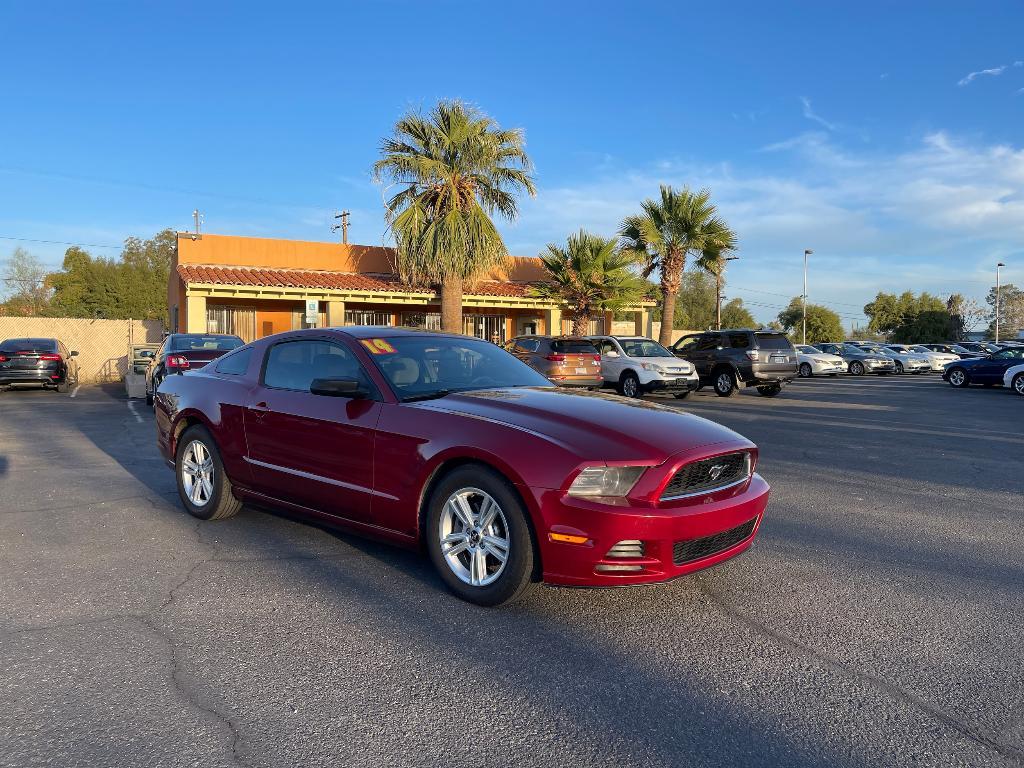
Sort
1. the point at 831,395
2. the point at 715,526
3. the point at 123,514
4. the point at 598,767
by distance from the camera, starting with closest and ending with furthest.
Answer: the point at 598,767, the point at 715,526, the point at 123,514, the point at 831,395

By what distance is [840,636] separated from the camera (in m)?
3.72

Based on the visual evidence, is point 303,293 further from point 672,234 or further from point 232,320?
point 672,234

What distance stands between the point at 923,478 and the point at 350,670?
689 cm

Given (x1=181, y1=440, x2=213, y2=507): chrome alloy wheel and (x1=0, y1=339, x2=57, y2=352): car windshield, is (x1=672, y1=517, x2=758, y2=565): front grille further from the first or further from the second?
(x1=0, y1=339, x2=57, y2=352): car windshield

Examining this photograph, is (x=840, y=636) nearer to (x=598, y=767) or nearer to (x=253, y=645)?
(x=598, y=767)

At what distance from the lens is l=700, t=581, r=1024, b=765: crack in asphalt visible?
2.71 metres

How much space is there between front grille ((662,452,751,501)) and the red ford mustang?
0.4 inches

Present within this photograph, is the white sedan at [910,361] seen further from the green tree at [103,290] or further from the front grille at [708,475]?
the green tree at [103,290]

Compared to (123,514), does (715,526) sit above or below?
above

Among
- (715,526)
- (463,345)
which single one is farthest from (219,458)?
(715,526)

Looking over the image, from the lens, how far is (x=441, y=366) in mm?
5113

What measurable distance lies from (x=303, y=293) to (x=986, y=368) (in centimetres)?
2077

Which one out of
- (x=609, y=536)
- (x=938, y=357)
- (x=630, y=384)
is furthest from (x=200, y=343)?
(x=938, y=357)

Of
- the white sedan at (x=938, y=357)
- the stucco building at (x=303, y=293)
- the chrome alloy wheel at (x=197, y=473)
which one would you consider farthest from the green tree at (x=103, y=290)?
the chrome alloy wheel at (x=197, y=473)
